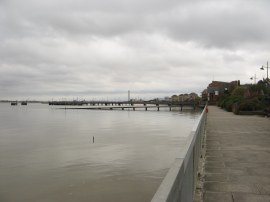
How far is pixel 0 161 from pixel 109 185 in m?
10.8

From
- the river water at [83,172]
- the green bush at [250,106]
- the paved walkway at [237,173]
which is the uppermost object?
the green bush at [250,106]

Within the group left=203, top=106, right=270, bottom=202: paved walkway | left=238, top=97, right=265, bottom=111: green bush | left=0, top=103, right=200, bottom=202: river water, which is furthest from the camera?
left=238, top=97, right=265, bottom=111: green bush

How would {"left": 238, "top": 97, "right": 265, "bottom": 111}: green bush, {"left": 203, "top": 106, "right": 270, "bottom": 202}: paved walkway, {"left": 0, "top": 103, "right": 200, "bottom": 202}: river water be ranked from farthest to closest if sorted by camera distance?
1. {"left": 238, "top": 97, "right": 265, "bottom": 111}: green bush
2. {"left": 0, "top": 103, "right": 200, "bottom": 202}: river water
3. {"left": 203, "top": 106, "right": 270, "bottom": 202}: paved walkway

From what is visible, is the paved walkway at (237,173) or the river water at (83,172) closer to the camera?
the paved walkway at (237,173)

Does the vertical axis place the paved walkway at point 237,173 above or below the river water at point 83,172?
above

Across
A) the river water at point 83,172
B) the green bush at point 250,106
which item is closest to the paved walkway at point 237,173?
the river water at point 83,172

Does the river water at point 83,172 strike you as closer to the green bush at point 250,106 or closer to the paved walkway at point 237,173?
the paved walkway at point 237,173

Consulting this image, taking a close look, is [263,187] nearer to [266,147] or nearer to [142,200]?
[266,147]

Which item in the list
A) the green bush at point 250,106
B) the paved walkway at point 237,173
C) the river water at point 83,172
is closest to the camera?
the paved walkway at point 237,173

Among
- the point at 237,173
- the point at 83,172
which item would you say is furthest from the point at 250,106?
the point at 237,173

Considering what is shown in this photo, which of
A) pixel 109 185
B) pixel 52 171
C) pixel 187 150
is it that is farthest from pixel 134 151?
pixel 187 150

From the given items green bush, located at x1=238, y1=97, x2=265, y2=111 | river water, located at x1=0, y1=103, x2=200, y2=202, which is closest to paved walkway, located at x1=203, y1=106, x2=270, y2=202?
river water, located at x1=0, y1=103, x2=200, y2=202

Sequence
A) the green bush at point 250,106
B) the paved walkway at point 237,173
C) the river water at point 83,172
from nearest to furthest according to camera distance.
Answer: the paved walkway at point 237,173 < the river water at point 83,172 < the green bush at point 250,106

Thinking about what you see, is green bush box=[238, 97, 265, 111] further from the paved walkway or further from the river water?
the paved walkway
